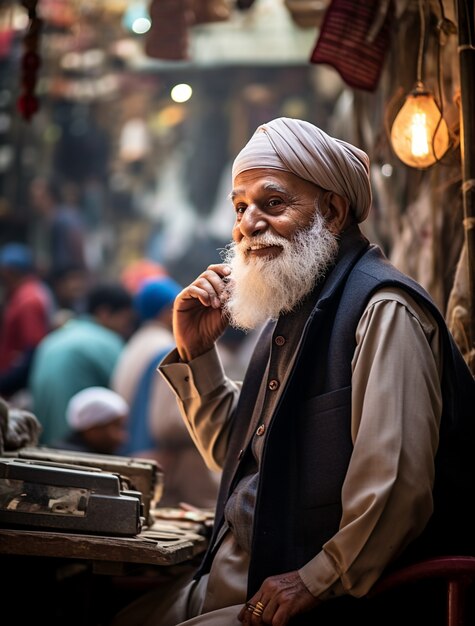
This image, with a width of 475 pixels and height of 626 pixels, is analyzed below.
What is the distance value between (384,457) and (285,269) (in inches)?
31.1

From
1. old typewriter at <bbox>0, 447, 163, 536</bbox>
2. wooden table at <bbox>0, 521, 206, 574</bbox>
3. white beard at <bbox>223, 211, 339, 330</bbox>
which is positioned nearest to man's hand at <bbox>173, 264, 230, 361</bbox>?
white beard at <bbox>223, 211, 339, 330</bbox>

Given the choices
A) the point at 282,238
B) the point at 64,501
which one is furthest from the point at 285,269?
the point at 64,501

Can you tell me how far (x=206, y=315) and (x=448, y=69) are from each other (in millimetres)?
1741

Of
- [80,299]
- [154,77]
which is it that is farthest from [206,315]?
[154,77]

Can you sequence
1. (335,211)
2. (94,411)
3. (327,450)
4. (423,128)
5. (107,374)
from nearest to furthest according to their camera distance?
(327,450), (335,211), (423,128), (94,411), (107,374)

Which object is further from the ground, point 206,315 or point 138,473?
point 206,315

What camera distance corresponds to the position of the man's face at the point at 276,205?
3045mm

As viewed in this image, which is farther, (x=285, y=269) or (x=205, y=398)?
(x=205, y=398)

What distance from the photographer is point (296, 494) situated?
277 centimetres

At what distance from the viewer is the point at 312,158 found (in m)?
3.00

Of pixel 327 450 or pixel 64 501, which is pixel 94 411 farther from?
pixel 327 450

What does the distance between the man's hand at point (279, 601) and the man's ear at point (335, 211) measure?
117 centimetres

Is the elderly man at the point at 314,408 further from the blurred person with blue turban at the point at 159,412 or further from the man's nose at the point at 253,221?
the blurred person with blue turban at the point at 159,412

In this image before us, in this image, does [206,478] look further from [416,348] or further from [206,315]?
[416,348]
